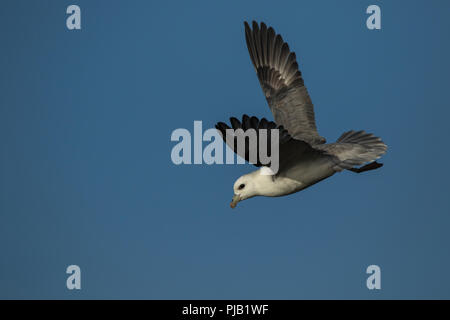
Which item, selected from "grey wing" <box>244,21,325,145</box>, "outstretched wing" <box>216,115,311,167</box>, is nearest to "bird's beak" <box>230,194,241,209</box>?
"outstretched wing" <box>216,115,311,167</box>

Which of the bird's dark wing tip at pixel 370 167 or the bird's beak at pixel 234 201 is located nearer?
the bird's beak at pixel 234 201

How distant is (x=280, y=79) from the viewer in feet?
35.0

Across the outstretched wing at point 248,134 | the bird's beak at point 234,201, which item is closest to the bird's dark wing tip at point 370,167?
the bird's beak at point 234,201

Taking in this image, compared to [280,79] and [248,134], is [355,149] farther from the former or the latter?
[280,79]

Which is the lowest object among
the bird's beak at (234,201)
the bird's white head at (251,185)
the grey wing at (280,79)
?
the bird's beak at (234,201)

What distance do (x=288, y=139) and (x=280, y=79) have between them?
3194 mm

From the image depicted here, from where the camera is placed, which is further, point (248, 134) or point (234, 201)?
point (234, 201)

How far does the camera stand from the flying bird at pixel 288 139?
26.2ft

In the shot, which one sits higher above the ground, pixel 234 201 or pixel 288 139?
pixel 288 139

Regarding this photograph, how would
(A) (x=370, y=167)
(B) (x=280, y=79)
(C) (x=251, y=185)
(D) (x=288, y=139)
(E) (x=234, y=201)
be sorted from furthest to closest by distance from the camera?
(B) (x=280, y=79) < (A) (x=370, y=167) < (E) (x=234, y=201) < (C) (x=251, y=185) < (D) (x=288, y=139)

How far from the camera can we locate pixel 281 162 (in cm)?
830

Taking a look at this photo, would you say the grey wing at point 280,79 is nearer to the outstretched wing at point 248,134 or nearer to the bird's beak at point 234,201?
the bird's beak at point 234,201

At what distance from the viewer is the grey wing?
10.1 meters

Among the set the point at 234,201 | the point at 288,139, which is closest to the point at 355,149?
the point at 288,139
